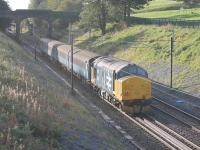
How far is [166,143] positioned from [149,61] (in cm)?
3135

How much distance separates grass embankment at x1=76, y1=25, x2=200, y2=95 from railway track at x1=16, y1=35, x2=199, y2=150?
44.9 ft

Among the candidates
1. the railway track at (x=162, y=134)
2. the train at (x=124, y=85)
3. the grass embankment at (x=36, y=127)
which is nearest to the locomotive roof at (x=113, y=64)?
the train at (x=124, y=85)

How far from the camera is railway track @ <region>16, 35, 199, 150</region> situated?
22062 mm

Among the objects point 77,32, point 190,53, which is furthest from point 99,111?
point 77,32

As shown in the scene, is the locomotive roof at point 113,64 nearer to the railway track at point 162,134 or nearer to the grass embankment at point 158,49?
the railway track at point 162,134

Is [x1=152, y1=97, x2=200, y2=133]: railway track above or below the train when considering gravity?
below

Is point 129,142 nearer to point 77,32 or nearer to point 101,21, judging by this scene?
point 101,21

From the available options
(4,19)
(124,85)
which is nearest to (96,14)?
(4,19)

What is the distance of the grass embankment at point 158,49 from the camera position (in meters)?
45.4

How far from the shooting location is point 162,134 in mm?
24266

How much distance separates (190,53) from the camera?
1871 inches

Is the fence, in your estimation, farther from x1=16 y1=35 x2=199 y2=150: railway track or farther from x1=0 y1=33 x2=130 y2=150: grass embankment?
x1=0 y1=33 x2=130 y2=150: grass embankment

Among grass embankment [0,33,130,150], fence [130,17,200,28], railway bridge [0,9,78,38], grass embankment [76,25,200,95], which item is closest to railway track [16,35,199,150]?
grass embankment [0,33,130,150]

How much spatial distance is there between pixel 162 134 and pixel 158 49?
31.2 meters
